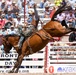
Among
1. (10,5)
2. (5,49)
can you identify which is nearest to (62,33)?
(5,49)

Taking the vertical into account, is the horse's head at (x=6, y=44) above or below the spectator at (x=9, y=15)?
below

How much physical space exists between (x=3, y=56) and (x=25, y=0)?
15.0 feet

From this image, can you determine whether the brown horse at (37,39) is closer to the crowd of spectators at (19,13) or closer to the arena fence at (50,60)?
the arena fence at (50,60)

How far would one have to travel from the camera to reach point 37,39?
416 inches

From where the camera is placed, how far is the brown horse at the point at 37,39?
9.98 metres

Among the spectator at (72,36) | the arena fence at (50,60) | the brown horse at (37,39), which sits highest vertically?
the brown horse at (37,39)

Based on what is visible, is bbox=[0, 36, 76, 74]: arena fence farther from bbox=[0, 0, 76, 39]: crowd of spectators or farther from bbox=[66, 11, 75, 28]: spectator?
bbox=[66, 11, 75, 28]: spectator

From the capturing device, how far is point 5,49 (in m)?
11.4

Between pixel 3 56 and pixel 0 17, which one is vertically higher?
pixel 0 17

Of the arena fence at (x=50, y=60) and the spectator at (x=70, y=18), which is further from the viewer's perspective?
the spectator at (x=70, y=18)

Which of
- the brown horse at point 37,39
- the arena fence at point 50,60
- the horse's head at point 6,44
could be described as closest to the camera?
the brown horse at point 37,39

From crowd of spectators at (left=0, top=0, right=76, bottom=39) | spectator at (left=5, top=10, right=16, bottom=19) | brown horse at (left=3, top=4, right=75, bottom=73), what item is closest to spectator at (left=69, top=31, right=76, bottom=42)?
crowd of spectators at (left=0, top=0, right=76, bottom=39)

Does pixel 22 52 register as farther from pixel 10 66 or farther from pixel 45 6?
pixel 45 6

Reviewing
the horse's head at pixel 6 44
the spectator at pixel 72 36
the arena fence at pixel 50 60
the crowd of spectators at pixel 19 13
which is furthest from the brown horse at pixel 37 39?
the spectator at pixel 72 36
